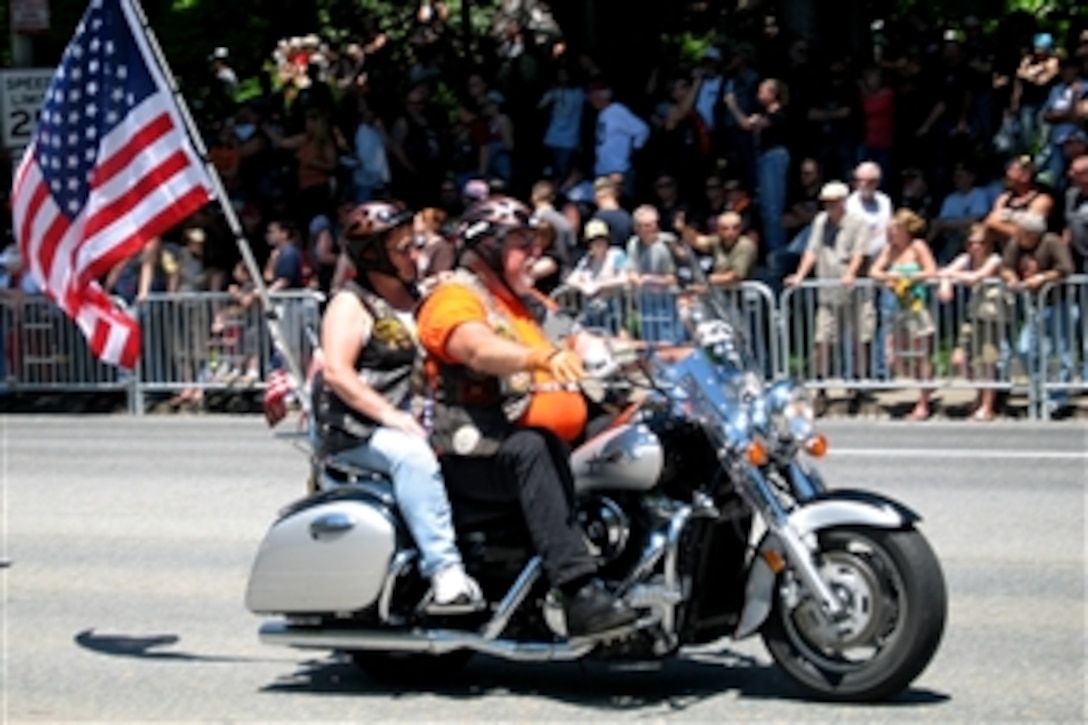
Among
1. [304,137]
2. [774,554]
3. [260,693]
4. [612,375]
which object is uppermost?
[304,137]

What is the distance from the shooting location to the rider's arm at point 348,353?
8703mm

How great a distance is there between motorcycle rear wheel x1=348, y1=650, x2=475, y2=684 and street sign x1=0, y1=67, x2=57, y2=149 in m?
13.6

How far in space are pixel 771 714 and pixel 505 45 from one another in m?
18.5

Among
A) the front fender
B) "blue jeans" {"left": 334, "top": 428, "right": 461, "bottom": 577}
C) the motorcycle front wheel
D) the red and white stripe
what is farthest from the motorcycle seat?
the motorcycle front wheel

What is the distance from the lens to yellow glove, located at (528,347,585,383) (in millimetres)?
8000

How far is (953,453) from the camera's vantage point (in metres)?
15.6

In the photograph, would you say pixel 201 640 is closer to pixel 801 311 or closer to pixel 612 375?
pixel 612 375

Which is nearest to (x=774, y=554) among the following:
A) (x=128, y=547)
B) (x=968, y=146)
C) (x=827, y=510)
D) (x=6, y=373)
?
(x=827, y=510)

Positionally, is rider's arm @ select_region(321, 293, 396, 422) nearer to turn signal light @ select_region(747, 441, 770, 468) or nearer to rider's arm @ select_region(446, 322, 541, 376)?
rider's arm @ select_region(446, 322, 541, 376)

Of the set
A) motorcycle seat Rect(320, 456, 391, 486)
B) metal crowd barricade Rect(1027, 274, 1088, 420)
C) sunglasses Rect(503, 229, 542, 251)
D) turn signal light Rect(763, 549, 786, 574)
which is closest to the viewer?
turn signal light Rect(763, 549, 786, 574)

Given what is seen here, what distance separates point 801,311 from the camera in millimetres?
18656

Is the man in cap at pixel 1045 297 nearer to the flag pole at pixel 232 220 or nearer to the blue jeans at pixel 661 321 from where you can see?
the flag pole at pixel 232 220

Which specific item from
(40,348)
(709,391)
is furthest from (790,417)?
Answer: (40,348)

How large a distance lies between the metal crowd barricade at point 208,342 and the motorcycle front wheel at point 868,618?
11950 millimetres
